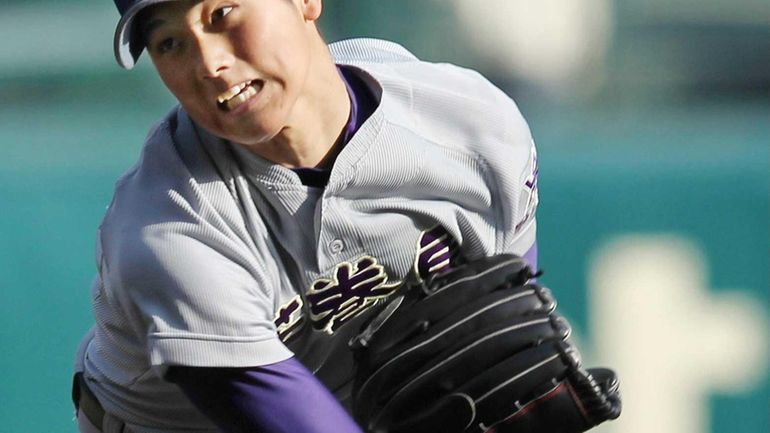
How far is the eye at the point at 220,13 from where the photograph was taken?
5.02 ft

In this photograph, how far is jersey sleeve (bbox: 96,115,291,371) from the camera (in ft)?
5.12

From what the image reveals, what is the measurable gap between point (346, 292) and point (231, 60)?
0.30 metres

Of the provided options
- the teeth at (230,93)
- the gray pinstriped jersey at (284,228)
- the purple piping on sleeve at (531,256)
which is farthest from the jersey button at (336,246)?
the purple piping on sleeve at (531,256)

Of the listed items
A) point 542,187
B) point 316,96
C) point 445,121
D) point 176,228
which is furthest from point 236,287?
point 542,187

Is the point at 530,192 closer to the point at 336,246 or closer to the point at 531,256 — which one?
the point at 531,256

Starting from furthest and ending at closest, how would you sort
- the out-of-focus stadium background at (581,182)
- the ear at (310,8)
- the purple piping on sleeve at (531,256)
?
1. the out-of-focus stadium background at (581,182)
2. the purple piping on sleeve at (531,256)
3. the ear at (310,8)

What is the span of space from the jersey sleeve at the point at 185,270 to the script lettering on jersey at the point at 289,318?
0.07 metres

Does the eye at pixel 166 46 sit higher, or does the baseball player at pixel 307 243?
the eye at pixel 166 46

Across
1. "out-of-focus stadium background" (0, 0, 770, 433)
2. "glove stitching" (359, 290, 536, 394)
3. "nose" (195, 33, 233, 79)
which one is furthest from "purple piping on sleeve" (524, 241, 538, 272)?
"out-of-focus stadium background" (0, 0, 770, 433)

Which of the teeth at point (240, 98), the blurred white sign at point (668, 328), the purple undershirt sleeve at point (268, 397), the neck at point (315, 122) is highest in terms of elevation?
the teeth at point (240, 98)

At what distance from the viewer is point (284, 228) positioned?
1.66 metres

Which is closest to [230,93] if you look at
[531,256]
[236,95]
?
[236,95]

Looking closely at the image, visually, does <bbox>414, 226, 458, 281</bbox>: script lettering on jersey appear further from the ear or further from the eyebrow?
the eyebrow

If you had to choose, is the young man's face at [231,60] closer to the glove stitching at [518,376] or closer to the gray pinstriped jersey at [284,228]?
the gray pinstriped jersey at [284,228]
